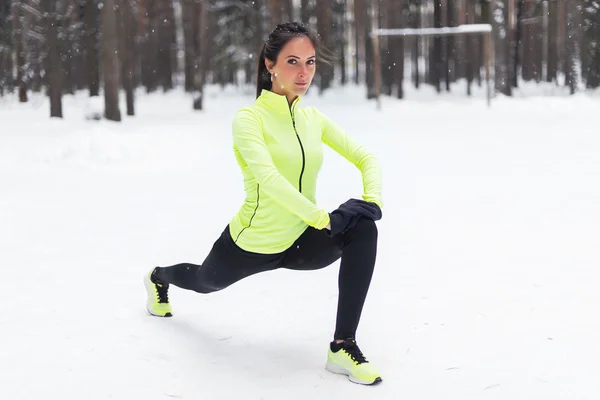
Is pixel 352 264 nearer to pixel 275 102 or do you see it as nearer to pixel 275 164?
pixel 275 164

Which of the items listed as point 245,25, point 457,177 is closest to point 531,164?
point 457,177

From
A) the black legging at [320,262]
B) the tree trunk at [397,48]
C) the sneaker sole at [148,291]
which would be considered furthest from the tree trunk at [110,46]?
the black legging at [320,262]

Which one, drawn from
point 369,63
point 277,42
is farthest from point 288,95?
A: point 369,63

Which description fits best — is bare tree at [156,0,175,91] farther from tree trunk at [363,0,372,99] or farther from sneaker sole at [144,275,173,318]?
sneaker sole at [144,275,173,318]

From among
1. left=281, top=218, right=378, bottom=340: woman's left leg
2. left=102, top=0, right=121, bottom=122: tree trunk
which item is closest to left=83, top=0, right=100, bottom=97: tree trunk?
left=102, top=0, right=121, bottom=122: tree trunk

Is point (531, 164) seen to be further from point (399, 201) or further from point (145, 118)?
point (145, 118)

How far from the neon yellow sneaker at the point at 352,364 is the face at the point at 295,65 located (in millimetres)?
1184

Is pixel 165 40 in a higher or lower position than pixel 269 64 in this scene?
higher

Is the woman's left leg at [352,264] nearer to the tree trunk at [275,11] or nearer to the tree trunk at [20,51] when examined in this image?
the tree trunk at [20,51]

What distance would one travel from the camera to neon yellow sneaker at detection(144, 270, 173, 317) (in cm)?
420

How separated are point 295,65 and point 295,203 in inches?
25.9

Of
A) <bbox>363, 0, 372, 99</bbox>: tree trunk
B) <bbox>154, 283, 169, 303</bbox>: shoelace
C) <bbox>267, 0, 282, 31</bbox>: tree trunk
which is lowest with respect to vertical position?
<bbox>154, 283, 169, 303</bbox>: shoelace

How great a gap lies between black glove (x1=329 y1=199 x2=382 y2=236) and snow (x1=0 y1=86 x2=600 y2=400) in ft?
2.36

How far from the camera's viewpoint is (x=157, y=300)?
423 centimetres
